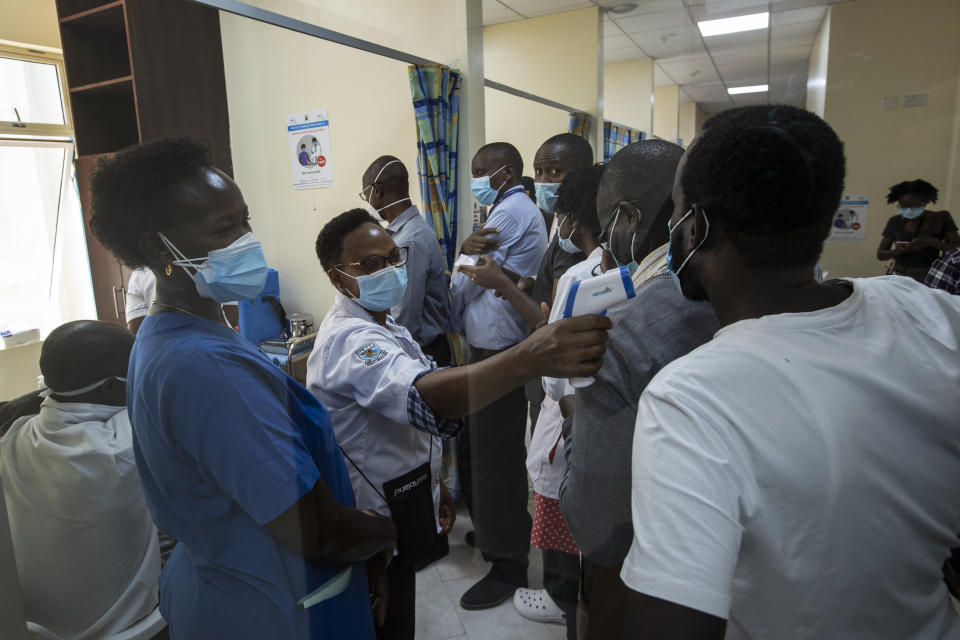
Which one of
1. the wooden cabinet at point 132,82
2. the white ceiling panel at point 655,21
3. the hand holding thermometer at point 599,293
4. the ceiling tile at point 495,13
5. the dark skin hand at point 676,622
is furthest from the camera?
the ceiling tile at point 495,13

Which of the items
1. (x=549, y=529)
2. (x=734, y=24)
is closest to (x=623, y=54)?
(x=734, y=24)

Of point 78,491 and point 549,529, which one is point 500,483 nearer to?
point 549,529

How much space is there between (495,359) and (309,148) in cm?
78

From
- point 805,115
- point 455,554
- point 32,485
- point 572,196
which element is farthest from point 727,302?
point 455,554

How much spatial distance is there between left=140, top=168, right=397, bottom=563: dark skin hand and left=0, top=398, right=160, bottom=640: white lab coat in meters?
0.32

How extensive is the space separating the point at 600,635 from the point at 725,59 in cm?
117

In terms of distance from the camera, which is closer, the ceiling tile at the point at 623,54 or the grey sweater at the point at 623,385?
the grey sweater at the point at 623,385

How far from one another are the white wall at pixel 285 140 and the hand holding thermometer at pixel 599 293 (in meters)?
0.76

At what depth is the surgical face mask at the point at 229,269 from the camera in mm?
809

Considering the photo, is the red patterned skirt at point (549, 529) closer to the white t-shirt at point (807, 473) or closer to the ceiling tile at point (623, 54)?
the white t-shirt at point (807, 473)

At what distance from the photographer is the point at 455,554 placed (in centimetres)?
184

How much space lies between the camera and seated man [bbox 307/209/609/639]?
0.94 meters

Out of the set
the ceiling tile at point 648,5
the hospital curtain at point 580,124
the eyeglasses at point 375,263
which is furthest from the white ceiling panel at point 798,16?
the hospital curtain at point 580,124

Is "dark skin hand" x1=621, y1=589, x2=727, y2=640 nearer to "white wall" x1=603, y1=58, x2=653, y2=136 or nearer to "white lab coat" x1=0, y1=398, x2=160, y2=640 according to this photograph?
"white lab coat" x1=0, y1=398, x2=160, y2=640
